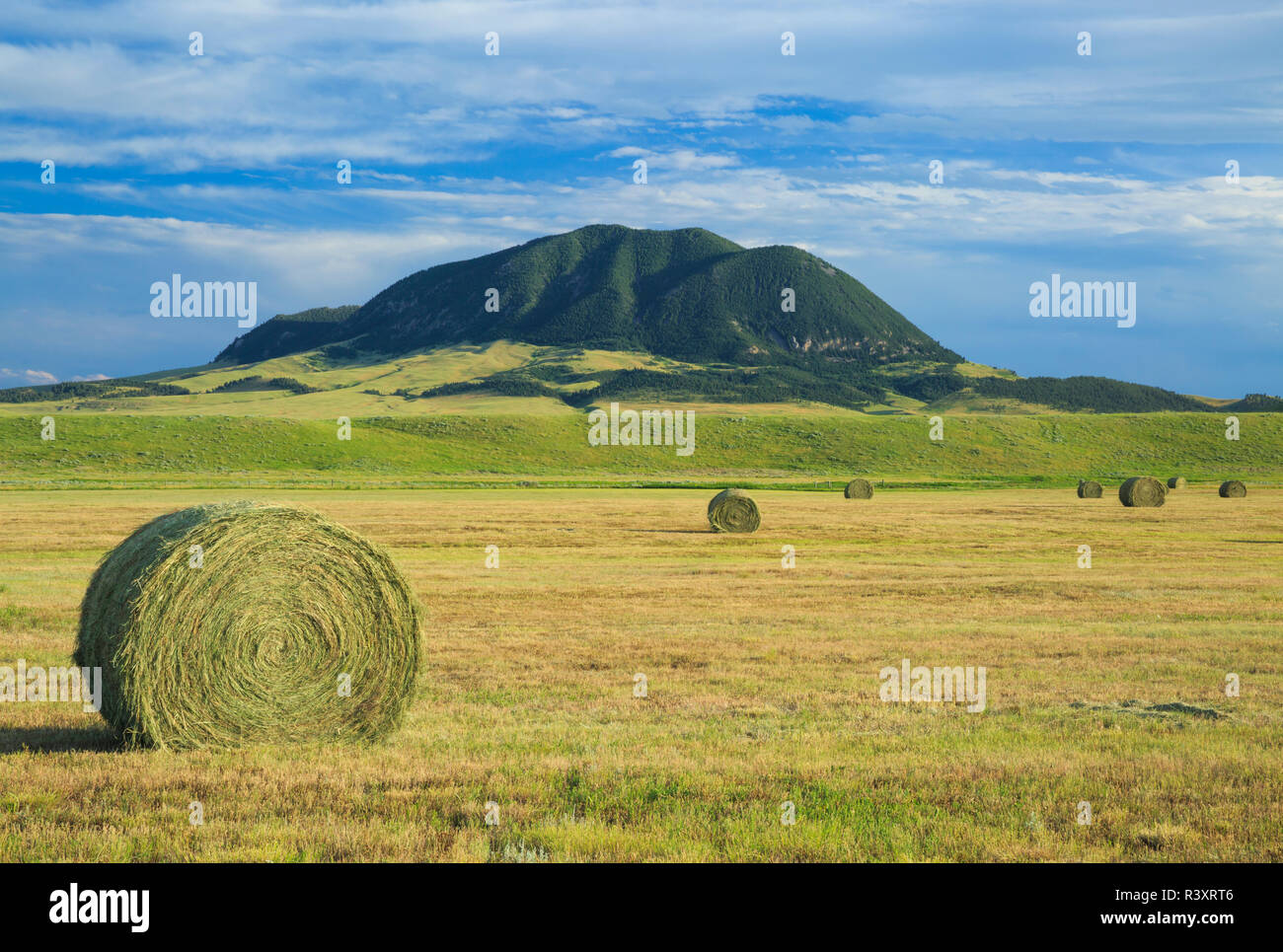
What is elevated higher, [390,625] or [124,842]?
[390,625]

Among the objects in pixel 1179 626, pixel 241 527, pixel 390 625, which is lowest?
pixel 1179 626

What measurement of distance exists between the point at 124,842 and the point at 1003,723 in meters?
8.37

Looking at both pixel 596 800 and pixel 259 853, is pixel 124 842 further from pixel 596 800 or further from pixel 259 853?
pixel 596 800

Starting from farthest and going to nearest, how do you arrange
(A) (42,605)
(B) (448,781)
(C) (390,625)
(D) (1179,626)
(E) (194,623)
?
(A) (42,605), (D) (1179,626), (C) (390,625), (E) (194,623), (B) (448,781)

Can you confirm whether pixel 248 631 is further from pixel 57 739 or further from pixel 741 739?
pixel 741 739

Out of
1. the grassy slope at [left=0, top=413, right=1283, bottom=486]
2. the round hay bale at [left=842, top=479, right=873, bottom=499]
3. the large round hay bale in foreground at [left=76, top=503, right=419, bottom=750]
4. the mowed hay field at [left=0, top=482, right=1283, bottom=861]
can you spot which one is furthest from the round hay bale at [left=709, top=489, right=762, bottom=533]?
the grassy slope at [left=0, top=413, right=1283, bottom=486]

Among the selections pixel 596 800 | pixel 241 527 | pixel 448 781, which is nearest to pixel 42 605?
pixel 241 527

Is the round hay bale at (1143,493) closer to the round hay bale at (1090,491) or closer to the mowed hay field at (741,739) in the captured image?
the round hay bale at (1090,491)

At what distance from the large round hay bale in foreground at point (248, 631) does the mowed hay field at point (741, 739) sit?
0.41 meters

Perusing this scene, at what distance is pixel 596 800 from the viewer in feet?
27.8

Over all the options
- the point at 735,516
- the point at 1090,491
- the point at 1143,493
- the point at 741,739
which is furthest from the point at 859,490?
the point at 741,739

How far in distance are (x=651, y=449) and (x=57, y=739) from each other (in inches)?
5557

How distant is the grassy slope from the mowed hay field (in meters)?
83.9

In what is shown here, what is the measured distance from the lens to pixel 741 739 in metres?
10.6
